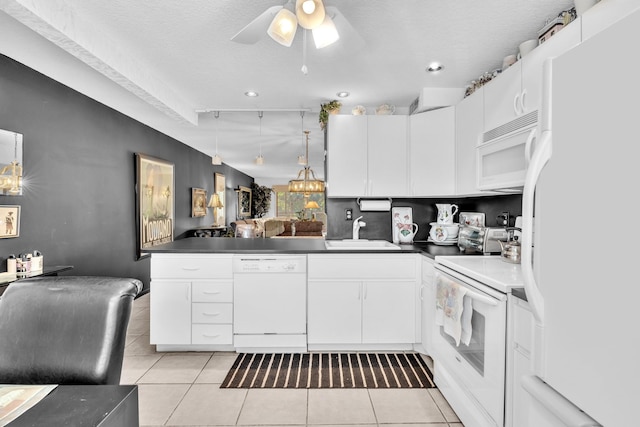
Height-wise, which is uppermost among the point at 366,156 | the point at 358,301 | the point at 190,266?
the point at 366,156

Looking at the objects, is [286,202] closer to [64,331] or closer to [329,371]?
[329,371]

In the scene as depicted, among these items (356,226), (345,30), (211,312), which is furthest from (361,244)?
(345,30)

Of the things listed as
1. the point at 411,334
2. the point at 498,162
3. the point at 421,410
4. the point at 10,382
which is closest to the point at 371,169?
the point at 498,162

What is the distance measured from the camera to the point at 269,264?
109 inches

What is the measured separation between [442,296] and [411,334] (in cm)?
90

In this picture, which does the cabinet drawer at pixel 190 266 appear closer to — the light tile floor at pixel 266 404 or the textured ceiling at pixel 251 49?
the light tile floor at pixel 266 404

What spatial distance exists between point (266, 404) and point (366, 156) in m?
2.21

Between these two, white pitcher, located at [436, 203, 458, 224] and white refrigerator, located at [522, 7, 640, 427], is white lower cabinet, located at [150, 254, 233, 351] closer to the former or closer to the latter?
white pitcher, located at [436, 203, 458, 224]

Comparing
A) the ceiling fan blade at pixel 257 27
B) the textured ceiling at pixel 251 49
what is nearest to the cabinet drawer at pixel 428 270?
the textured ceiling at pixel 251 49

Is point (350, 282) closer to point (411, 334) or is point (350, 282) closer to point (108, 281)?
point (411, 334)

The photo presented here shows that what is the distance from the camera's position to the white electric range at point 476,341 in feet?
4.99

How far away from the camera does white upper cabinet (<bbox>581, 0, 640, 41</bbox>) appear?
1.36 m

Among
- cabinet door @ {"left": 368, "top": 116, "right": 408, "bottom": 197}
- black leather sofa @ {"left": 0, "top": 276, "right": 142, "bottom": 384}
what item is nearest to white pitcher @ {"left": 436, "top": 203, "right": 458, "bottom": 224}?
cabinet door @ {"left": 368, "top": 116, "right": 408, "bottom": 197}

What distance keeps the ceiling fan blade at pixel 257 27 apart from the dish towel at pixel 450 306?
5.62ft
